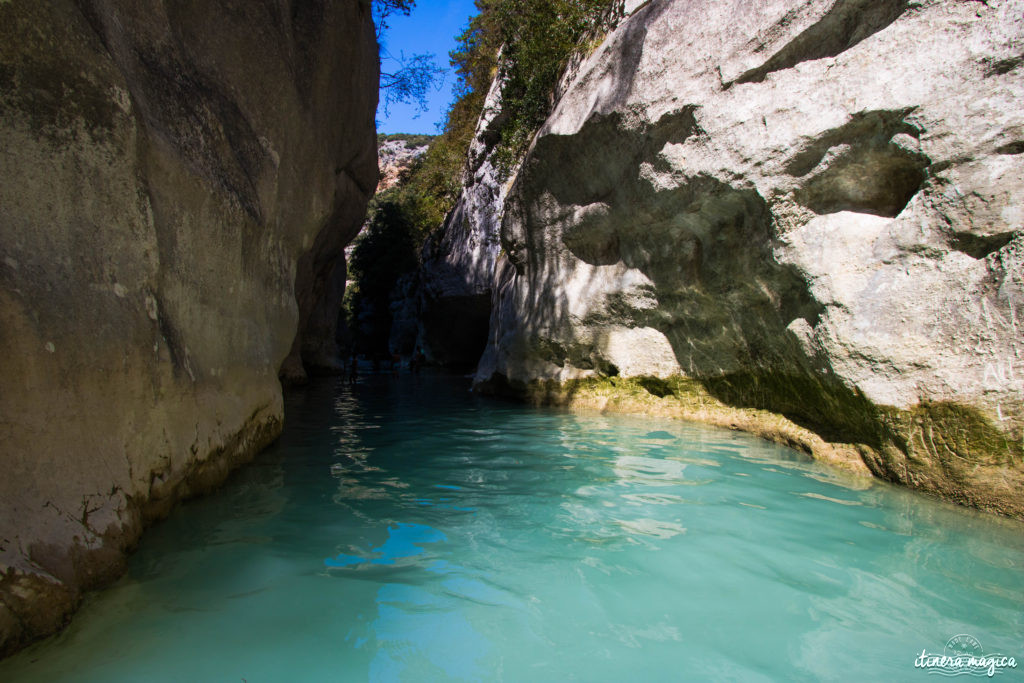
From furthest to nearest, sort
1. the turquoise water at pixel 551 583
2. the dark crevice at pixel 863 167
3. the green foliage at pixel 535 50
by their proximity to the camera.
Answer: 1. the green foliage at pixel 535 50
2. the dark crevice at pixel 863 167
3. the turquoise water at pixel 551 583

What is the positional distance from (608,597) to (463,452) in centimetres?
345

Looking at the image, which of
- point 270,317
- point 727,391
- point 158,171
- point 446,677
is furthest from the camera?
point 727,391

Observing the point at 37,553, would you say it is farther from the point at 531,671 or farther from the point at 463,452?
the point at 463,452

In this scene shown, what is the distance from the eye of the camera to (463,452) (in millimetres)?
5895

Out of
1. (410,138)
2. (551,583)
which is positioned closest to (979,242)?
(551,583)

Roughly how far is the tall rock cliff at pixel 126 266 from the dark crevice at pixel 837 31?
496cm

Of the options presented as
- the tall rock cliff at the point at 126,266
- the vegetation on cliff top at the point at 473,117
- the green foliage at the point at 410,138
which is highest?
the green foliage at the point at 410,138

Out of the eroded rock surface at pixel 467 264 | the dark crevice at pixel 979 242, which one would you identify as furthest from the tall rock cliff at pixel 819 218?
the eroded rock surface at pixel 467 264

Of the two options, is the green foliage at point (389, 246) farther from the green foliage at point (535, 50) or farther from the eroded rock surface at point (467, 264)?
the green foliage at point (535, 50)

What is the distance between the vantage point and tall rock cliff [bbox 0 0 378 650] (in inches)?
94.8

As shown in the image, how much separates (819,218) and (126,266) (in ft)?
18.1

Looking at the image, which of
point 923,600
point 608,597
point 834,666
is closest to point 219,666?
point 608,597

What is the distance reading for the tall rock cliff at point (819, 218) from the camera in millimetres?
3852

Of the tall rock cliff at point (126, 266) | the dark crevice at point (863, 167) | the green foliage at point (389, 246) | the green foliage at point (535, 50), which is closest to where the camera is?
the tall rock cliff at point (126, 266)
